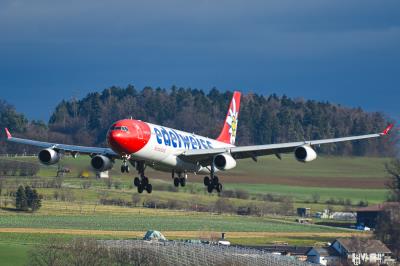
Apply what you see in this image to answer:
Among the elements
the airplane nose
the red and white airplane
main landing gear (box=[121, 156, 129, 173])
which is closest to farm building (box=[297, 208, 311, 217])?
the red and white airplane

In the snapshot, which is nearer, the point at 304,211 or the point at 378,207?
the point at 378,207

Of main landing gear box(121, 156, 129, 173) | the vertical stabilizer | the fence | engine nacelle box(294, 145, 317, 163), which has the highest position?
the vertical stabilizer

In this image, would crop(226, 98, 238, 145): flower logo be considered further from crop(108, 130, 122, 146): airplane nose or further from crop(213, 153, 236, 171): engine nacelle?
crop(108, 130, 122, 146): airplane nose

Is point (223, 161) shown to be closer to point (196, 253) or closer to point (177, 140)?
point (177, 140)

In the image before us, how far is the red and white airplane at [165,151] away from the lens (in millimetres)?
76125

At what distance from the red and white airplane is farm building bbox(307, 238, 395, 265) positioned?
146 feet

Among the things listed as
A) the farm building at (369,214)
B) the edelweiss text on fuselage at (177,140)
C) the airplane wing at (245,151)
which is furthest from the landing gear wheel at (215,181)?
the farm building at (369,214)

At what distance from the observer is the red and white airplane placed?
7612 cm

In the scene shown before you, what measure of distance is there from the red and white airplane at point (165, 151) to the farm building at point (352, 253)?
1755 inches

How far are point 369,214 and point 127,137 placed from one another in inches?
3226

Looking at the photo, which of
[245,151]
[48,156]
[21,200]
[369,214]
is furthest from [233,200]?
[48,156]

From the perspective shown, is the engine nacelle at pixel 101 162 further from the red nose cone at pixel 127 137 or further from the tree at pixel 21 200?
the tree at pixel 21 200

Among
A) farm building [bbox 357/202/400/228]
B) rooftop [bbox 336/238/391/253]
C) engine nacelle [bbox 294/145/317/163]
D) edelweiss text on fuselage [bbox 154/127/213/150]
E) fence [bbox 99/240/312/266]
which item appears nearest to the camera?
edelweiss text on fuselage [bbox 154/127/213/150]

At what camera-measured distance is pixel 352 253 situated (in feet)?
436
